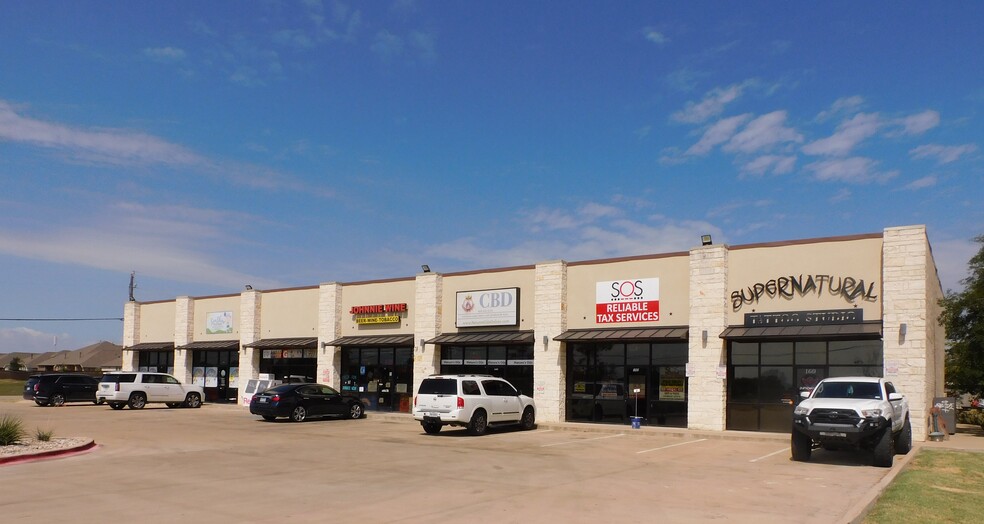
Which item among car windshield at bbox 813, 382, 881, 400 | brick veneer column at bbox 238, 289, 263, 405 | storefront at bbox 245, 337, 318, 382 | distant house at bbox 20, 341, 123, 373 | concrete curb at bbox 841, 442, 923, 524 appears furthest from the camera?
distant house at bbox 20, 341, 123, 373

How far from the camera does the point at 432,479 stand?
13.5 metres

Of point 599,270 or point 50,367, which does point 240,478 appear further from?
point 50,367

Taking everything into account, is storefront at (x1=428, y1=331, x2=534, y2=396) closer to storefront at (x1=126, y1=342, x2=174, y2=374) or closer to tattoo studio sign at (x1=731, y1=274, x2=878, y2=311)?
tattoo studio sign at (x1=731, y1=274, x2=878, y2=311)

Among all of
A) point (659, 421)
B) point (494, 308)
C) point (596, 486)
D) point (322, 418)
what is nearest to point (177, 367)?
point (322, 418)

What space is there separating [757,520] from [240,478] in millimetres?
8771

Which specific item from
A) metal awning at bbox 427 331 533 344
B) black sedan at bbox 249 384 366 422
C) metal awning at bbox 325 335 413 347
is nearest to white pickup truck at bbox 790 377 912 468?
metal awning at bbox 427 331 533 344

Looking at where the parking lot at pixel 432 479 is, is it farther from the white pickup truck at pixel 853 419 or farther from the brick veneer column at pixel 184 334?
the brick veneer column at pixel 184 334

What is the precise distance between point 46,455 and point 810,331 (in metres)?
20.3

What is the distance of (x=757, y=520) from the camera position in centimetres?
1008

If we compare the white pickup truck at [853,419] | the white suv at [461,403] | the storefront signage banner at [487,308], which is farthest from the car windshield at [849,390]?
the storefront signage banner at [487,308]

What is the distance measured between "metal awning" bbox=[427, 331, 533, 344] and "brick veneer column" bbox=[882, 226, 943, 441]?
1231 cm

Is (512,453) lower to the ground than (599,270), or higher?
lower

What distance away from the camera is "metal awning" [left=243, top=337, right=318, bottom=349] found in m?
36.2

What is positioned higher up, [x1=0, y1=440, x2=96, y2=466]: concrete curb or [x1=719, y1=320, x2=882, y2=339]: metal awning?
[x1=719, y1=320, x2=882, y2=339]: metal awning
